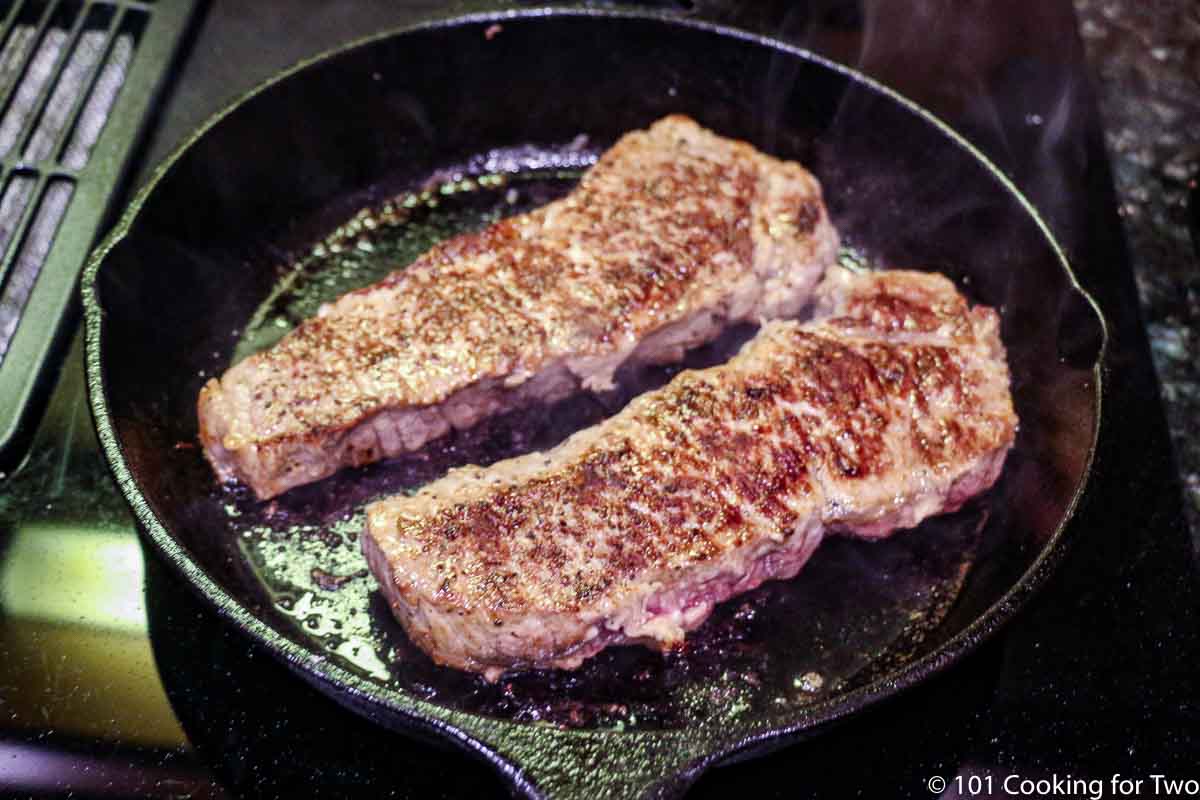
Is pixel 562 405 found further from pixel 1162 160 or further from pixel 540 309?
pixel 1162 160

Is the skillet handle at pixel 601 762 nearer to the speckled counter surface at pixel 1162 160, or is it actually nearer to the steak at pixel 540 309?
the steak at pixel 540 309

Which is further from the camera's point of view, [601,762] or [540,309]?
[540,309]

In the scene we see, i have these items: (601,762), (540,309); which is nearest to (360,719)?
(601,762)

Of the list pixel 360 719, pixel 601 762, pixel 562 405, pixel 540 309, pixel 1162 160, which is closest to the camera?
pixel 601 762

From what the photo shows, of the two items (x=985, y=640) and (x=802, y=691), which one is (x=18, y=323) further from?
(x=985, y=640)

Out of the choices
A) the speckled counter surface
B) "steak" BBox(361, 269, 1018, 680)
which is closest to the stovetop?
the speckled counter surface

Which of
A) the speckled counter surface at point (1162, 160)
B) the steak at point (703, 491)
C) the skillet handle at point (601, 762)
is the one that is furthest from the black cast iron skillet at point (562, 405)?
the speckled counter surface at point (1162, 160)
